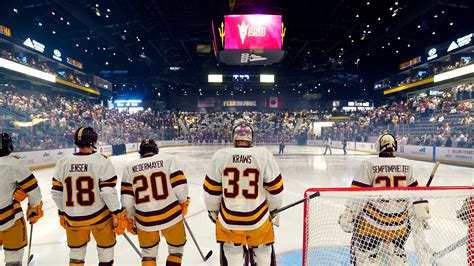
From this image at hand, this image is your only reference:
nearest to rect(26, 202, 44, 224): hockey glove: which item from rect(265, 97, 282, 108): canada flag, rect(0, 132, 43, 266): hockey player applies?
rect(0, 132, 43, 266): hockey player

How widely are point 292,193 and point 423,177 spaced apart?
488cm

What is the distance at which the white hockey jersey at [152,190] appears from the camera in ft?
7.97

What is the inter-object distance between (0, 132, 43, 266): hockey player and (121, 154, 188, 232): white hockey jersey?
909mm

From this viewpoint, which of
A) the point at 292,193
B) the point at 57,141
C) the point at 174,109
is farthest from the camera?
the point at 174,109

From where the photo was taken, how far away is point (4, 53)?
1616cm

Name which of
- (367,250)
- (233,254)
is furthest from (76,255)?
(367,250)

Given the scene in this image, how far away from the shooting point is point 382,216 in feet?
7.16

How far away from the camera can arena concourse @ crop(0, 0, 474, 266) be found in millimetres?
2377

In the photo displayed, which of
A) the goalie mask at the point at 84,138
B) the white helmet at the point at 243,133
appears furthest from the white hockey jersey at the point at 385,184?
the goalie mask at the point at 84,138

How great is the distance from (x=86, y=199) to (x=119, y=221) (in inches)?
12.2

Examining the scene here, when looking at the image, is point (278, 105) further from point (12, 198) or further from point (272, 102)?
point (12, 198)

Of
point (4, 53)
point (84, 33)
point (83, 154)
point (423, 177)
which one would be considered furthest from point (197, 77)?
point (83, 154)

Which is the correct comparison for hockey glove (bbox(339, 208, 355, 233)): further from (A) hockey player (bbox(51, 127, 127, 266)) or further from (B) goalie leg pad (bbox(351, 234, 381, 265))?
(A) hockey player (bbox(51, 127, 127, 266))

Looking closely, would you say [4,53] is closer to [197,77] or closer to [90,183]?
[197,77]
